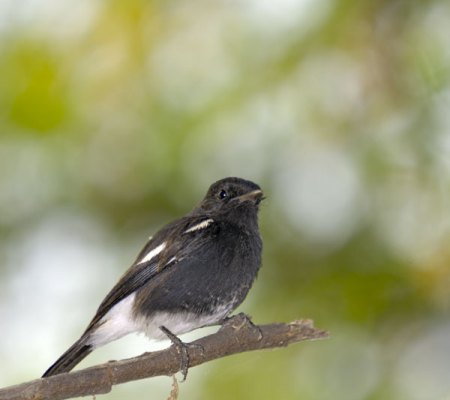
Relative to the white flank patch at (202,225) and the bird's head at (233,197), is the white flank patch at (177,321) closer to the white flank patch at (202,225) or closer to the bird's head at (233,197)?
the white flank patch at (202,225)

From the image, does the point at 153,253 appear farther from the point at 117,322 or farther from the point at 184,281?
the point at 117,322

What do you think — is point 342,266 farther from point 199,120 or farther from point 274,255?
point 199,120

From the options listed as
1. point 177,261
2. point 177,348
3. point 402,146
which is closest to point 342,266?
point 402,146

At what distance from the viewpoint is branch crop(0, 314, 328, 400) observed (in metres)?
4.61

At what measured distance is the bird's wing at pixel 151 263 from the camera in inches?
240

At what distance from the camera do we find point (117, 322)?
617 centimetres

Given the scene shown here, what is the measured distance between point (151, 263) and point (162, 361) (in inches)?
43.4

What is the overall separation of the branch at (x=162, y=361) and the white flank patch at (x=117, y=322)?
858mm

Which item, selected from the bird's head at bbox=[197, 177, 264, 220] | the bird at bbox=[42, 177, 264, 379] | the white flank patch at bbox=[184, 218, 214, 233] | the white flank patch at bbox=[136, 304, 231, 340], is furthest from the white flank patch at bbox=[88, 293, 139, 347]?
the bird's head at bbox=[197, 177, 264, 220]

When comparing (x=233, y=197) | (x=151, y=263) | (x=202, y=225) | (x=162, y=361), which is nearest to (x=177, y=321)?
(x=151, y=263)

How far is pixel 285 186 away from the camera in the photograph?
7.66m

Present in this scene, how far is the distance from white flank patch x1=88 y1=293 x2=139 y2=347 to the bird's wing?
0.05 metres

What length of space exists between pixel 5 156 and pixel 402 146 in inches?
113

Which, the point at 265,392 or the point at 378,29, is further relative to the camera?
the point at 378,29
